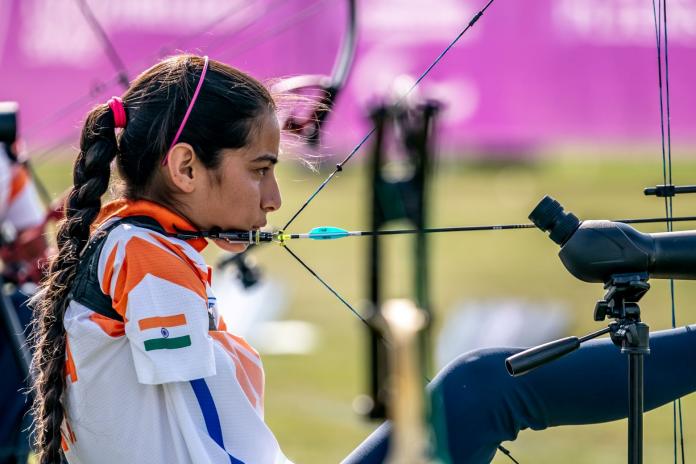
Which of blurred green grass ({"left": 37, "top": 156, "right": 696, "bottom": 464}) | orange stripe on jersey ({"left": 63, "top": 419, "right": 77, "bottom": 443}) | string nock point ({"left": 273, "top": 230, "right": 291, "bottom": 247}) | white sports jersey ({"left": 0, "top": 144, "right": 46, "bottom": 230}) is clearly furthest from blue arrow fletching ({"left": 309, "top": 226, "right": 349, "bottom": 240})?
white sports jersey ({"left": 0, "top": 144, "right": 46, "bottom": 230})

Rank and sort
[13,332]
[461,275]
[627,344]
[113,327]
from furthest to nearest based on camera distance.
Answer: [461,275], [13,332], [113,327], [627,344]

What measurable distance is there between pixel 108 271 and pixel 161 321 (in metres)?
0.12

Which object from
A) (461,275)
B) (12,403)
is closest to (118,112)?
(12,403)

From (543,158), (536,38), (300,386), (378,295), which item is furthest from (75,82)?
(378,295)

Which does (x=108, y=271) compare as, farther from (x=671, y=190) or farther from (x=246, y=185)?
(x=671, y=190)

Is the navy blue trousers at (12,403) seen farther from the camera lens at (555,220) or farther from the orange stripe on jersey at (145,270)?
the camera lens at (555,220)

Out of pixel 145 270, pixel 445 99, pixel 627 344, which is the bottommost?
pixel 627 344

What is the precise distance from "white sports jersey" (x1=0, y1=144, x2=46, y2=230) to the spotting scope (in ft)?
6.40

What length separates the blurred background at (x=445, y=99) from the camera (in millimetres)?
5820

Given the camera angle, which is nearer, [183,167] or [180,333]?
[180,333]

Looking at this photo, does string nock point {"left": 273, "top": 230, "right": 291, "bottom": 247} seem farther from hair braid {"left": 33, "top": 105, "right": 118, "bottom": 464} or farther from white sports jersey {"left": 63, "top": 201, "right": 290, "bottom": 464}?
hair braid {"left": 33, "top": 105, "right": 118, "bottom": 464}

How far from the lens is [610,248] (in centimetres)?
150

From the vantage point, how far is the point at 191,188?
5.49ft

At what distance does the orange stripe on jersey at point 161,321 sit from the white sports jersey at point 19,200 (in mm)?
1722
